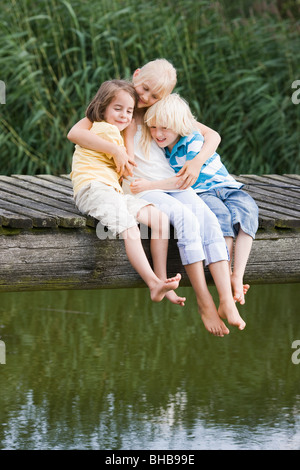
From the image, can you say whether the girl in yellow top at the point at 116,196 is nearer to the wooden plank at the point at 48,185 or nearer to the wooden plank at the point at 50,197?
the wooden plank at the point at 50,197

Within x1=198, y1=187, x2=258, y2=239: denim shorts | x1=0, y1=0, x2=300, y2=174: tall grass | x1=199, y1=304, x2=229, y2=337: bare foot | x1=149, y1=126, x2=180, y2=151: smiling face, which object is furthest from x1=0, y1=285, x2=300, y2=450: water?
x1=149, y1=126, x2=180, y2=151: smiling face

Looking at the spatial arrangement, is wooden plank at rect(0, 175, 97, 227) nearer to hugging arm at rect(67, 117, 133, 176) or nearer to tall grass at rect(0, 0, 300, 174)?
hugging arm at rect(67, 117, 133, 176)

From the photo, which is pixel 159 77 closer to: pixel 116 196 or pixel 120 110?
pixel 120 110

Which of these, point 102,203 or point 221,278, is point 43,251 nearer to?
point 102,203

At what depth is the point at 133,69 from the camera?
613cm

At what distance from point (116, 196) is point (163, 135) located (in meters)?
0.36

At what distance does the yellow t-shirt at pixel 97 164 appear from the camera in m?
3.16

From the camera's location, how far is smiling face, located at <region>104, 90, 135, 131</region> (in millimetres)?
3209

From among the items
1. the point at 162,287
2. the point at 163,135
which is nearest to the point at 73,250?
the point at 162,287

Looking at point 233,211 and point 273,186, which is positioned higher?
point 273,186

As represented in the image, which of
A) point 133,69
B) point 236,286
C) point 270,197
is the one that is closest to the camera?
point 236,286

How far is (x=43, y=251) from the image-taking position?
3.14 metres
